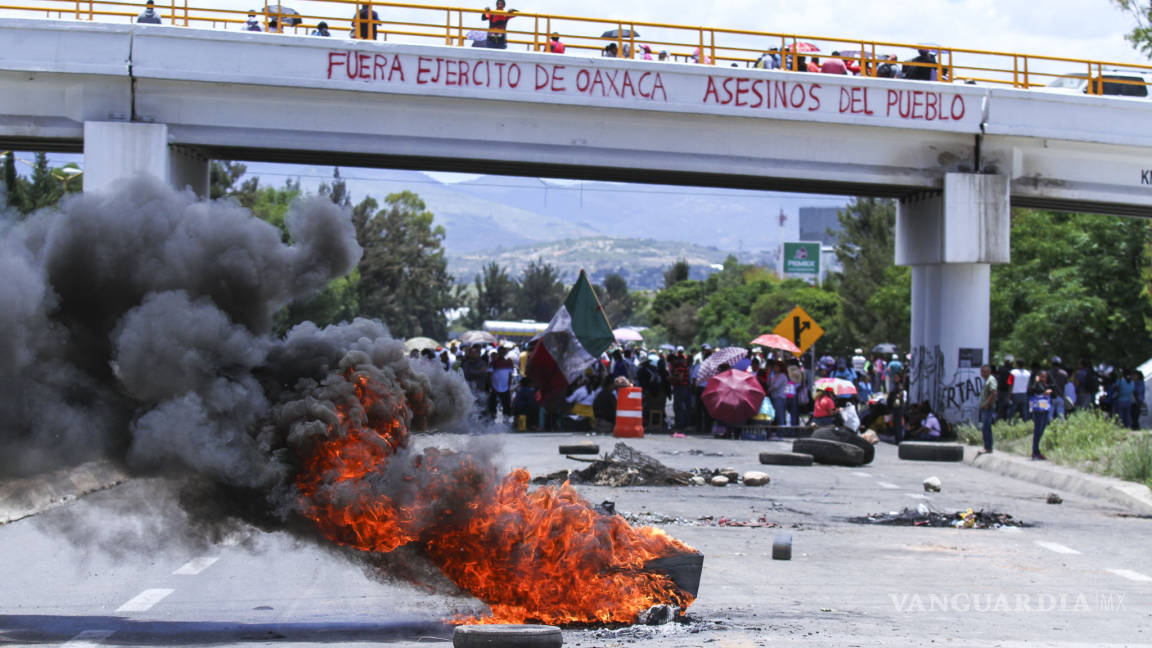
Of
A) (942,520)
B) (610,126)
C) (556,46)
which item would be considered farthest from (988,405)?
(556,46)

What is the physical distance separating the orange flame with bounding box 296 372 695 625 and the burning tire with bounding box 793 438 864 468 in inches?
503

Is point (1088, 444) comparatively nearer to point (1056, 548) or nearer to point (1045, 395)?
point (1045, 395)

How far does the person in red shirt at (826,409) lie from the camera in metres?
24.6

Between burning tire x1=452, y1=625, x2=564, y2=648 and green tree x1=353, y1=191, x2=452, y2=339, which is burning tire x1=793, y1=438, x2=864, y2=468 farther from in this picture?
green tree x1=353, y1=191, x2=452, y2=339

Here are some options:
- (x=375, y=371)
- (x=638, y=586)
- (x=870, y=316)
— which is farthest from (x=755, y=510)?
(x=870, y=316)

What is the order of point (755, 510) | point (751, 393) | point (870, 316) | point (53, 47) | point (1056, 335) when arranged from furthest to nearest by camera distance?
point (870, 316) → point (1056, 335) → point (751, 393) → point (53, 47) → point (755, 510)

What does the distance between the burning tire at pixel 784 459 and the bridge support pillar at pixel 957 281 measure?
848cm

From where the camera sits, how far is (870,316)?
56781 millimetres

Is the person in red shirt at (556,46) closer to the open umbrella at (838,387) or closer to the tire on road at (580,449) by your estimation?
the open umbrella at (838,387)

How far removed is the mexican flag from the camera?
25.5m

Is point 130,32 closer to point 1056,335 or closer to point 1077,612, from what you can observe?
point 1077,612

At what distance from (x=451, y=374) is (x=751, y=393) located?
17.0m

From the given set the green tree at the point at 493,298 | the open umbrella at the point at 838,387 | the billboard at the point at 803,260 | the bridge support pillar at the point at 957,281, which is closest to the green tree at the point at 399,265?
the billboard at the point at 803,260

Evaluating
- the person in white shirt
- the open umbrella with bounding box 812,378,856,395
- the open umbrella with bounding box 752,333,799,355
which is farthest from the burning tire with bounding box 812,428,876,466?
the open umbrella with bounding box 752,333,799,355
